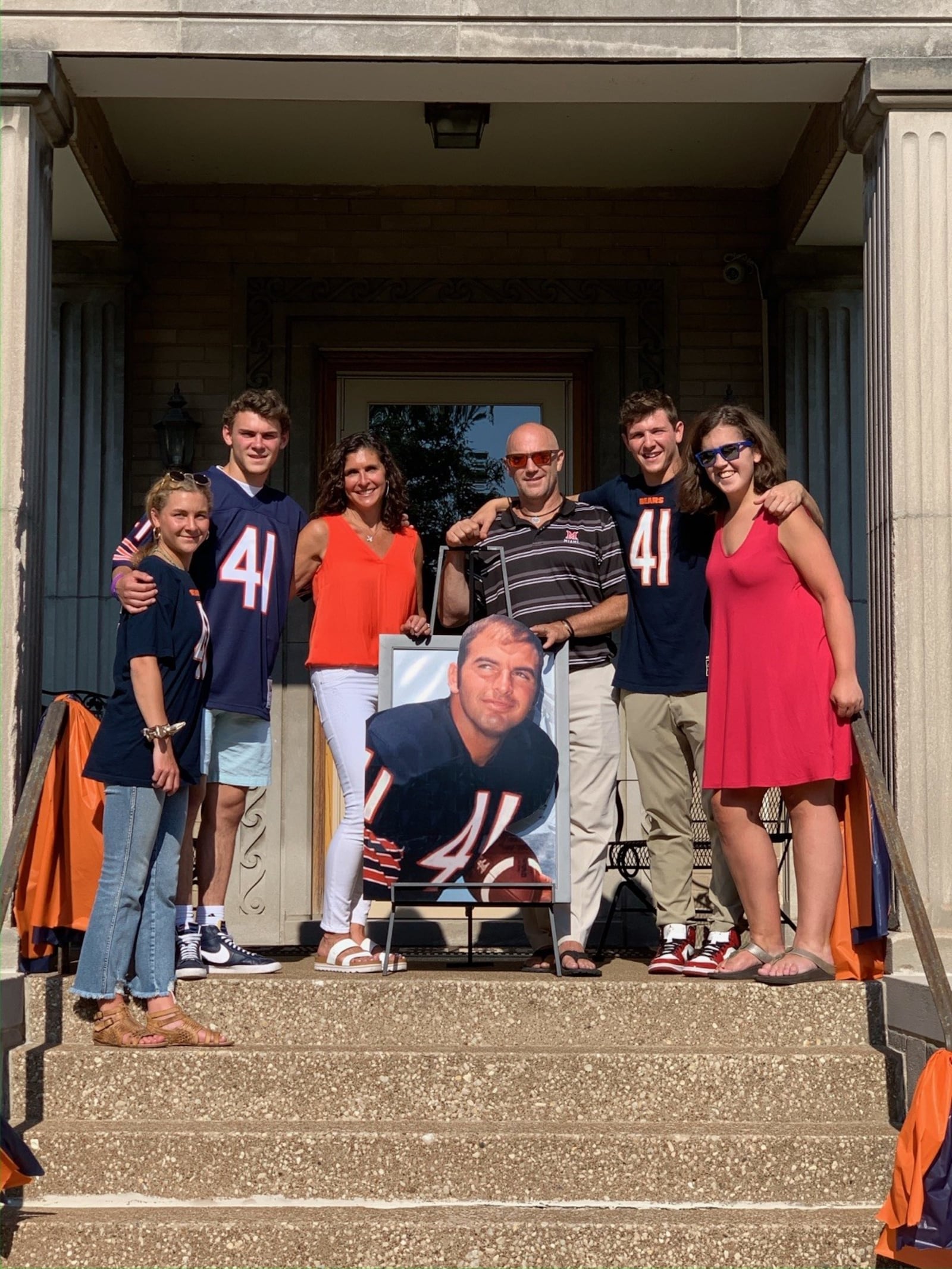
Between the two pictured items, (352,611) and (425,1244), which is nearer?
(425,1244)

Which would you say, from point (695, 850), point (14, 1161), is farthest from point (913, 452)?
point (14, 1161)

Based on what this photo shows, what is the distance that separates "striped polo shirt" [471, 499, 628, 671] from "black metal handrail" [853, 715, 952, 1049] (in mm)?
1050

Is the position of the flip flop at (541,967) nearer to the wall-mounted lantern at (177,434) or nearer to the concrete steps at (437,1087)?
the concrete steps at (437,1087)

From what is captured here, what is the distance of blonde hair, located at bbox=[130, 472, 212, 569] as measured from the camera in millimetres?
5031

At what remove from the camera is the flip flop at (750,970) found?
512 centimetres

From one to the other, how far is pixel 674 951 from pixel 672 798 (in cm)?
55

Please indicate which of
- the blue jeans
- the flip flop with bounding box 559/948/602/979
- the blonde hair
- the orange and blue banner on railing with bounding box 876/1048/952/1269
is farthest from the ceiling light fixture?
the orange and blue banner on railing with bounding box 876/1048/952/1269

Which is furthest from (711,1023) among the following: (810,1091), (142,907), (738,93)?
(738,93)

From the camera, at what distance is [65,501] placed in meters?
7.72

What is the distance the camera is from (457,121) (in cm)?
700

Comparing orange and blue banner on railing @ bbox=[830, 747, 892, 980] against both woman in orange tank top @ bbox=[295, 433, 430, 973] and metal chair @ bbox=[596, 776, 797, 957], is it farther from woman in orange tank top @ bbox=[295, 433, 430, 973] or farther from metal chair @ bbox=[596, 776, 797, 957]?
woman in orange tank top @ bbox=[295, 433, 430, 973]

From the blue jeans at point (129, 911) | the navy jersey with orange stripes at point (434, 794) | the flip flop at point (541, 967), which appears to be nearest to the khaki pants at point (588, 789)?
the flip flop at point (541, 967)

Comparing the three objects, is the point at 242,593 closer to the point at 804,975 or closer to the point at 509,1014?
the point at 509,1014

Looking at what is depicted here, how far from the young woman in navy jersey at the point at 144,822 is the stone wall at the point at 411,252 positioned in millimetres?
3249
